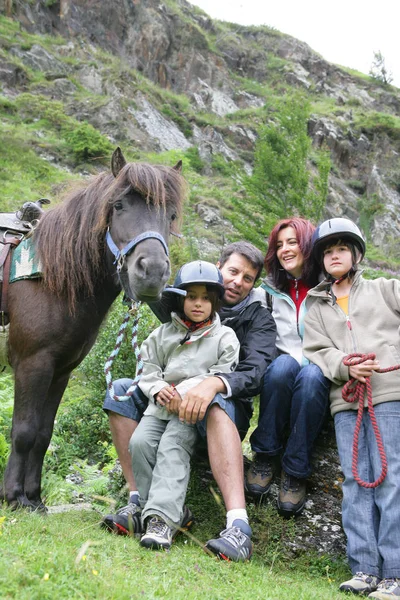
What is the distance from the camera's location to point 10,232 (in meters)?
3.62

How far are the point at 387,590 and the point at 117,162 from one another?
2.87m

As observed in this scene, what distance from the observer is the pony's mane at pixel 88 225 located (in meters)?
3.14

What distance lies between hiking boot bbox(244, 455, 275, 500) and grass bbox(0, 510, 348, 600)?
400mm

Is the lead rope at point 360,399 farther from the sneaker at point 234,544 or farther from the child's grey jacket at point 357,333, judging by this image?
the sneaker at point 234,544

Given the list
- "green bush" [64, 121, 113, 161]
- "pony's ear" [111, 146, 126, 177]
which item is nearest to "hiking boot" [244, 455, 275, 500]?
"pony's ear" [111, 146, 126, 177]

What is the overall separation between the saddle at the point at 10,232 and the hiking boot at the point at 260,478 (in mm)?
1954

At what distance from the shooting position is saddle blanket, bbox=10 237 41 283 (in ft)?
10.9

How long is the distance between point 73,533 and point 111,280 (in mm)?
1572

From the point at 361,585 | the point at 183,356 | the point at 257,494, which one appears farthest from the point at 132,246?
the point at 361,585

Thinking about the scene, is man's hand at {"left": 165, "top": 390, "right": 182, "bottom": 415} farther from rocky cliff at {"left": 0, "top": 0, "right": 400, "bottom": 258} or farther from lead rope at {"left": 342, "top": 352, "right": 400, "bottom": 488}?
rocky cliff at {"left": 0, "top": 0, "right": 400, "bottom": 258}

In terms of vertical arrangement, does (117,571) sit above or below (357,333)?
below

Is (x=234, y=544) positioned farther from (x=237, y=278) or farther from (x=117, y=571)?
(x=237, y=278)

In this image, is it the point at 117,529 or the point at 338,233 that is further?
the point at 338,233

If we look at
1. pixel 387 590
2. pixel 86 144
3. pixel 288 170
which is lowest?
pixel 387 590
